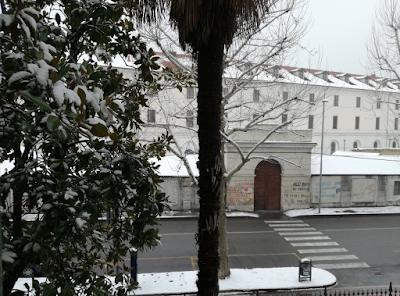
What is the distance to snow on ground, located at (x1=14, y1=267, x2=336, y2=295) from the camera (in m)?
10.5

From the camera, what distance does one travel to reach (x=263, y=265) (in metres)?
13.2

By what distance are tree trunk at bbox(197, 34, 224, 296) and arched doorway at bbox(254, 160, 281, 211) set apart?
1843cm

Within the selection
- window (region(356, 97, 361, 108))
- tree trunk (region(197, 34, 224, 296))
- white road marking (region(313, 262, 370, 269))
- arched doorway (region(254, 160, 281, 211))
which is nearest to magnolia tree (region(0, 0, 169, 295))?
tree trunk (region(197, 34, 224, 296))

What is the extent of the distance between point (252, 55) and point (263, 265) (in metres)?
8.33

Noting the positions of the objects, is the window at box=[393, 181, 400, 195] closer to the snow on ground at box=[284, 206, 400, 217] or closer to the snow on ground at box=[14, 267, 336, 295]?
the snow on ground at box=[284, 206, 400, 217]

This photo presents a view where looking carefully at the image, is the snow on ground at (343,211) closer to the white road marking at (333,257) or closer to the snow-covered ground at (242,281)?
the white road marking at (333,257)

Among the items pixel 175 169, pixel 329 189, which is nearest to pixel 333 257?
pixel 329 189

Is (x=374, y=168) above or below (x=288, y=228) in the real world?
above

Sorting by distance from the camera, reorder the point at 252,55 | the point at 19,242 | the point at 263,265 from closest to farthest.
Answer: the point at 19,242, the point at 252,55, the point at 263,265

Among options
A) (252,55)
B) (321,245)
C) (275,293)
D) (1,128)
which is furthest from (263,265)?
(1,128)

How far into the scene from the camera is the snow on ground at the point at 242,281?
10539mm

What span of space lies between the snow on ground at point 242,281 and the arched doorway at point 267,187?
994cm

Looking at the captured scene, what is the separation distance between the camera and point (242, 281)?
1121cm

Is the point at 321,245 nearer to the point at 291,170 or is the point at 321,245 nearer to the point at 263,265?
the point at 263,265
